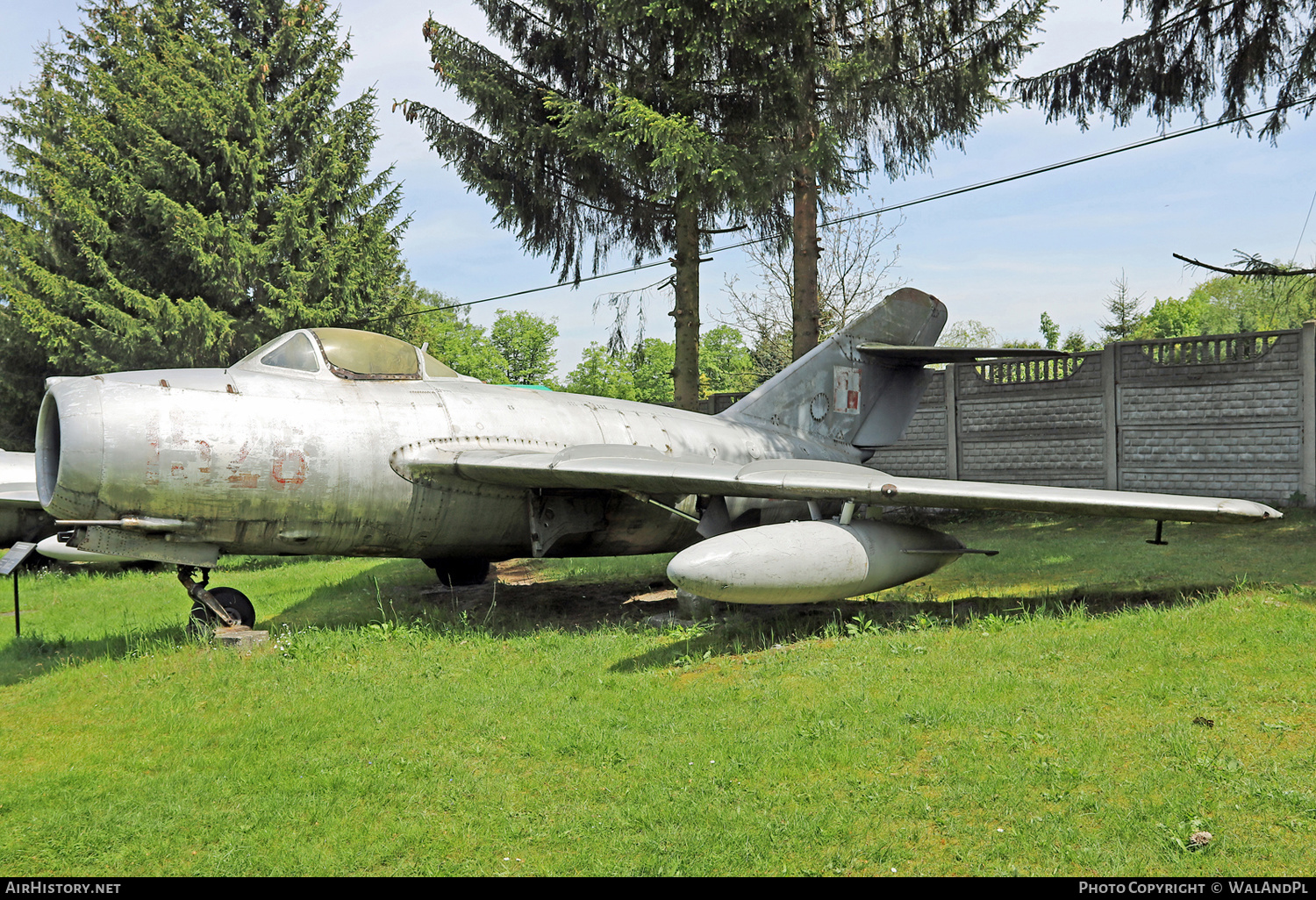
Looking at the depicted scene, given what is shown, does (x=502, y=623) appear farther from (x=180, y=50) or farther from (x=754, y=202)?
(x=180, y=50)

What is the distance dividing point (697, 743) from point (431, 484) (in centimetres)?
445

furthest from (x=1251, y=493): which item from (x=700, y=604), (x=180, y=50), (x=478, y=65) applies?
(x=180, y=50)

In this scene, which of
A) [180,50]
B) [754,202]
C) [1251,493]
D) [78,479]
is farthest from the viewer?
[180,50]

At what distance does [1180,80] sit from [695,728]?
1432 centimetres

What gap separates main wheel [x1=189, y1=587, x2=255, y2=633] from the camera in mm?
8156

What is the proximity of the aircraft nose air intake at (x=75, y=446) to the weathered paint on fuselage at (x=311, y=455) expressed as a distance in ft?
0.04

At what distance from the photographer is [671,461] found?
872cm

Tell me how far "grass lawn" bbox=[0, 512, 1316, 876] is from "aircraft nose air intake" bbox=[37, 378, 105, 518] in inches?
56.5

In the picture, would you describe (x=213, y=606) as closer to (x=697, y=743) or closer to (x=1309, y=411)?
(x=697, y=743)

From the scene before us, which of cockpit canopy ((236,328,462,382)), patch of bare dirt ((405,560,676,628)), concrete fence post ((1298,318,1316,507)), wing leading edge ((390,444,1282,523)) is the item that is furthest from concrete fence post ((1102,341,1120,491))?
cockpit canopy ((236,328,462,382))

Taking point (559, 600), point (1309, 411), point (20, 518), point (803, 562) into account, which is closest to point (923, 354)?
point (803, 562)

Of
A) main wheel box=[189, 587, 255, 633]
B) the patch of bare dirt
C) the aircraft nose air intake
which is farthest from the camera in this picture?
the patch of bare dirt

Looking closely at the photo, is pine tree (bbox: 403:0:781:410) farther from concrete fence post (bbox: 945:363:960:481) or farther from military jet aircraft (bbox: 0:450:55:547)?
military jet aircraft (bbox: 0:450:55:547)

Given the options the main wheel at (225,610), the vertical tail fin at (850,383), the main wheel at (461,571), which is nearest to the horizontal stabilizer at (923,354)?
the vertical tail fin at (850,383)
